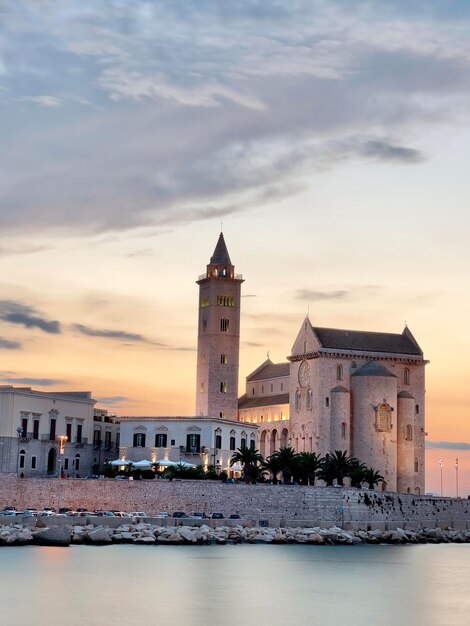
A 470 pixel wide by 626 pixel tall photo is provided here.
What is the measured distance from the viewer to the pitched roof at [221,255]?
116562 mm

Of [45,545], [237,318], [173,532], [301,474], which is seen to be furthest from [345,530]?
[237,318]

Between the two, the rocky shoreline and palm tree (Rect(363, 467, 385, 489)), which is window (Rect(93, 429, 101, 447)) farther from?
the rocky shoreline

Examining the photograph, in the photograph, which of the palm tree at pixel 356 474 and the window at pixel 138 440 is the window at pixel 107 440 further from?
the palm tree at pixel 356 474

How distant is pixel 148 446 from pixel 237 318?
77.0ft

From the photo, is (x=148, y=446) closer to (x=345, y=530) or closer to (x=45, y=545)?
(x=345, y=530)

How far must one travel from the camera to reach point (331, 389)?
Answer: 104312mm

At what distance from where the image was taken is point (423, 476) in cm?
10650

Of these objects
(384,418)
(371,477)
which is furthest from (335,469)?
(384,418)

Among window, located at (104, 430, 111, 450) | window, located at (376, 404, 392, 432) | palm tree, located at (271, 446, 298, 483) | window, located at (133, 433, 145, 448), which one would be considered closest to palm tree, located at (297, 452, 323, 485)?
palm tree, located at (271, 446, 298, 483)

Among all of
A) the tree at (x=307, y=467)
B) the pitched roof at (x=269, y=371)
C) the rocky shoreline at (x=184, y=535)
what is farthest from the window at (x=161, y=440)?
the pitched roof at (x=269, y=371)

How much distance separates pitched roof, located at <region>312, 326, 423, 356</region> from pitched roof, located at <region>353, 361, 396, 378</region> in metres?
1.91

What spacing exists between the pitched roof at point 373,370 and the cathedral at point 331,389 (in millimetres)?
83

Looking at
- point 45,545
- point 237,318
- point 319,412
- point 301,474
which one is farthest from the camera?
point 237,318

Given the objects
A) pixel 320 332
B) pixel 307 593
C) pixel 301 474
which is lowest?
pixel 307 593
